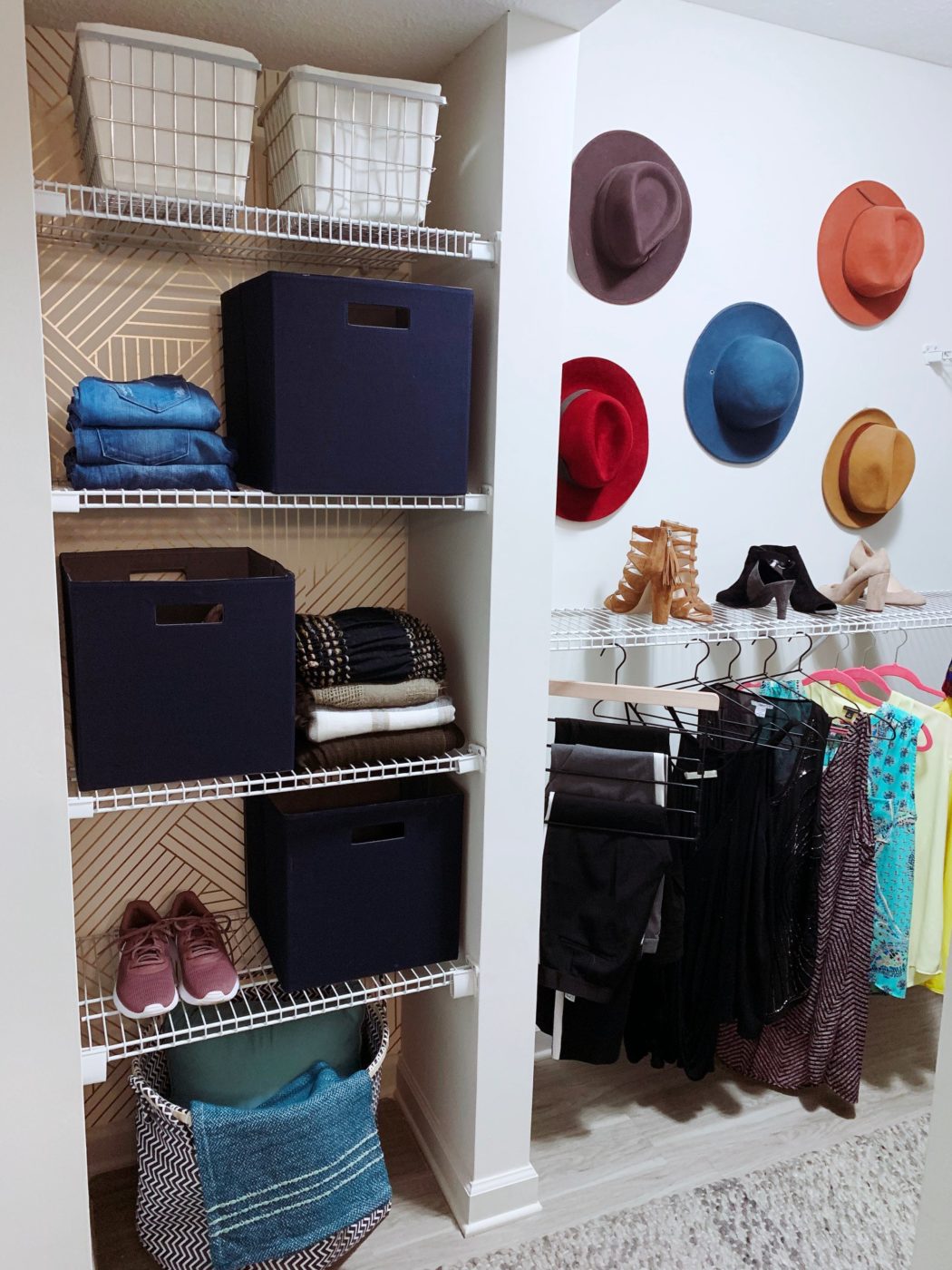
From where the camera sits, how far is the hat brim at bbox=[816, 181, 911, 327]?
2379 millimetres

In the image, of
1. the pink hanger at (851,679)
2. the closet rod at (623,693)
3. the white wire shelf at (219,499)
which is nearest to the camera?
the white wire shelf at (219,499)

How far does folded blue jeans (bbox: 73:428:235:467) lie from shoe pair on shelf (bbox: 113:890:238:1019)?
0.80 m

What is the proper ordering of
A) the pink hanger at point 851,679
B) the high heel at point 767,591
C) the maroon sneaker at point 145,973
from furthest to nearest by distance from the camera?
1. the pink hanger at point 851,679
2. the high heel at point 767,591
3. the maroon sneaker at point 145,973

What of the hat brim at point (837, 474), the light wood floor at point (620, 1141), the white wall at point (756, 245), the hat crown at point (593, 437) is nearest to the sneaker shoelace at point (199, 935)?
the light wood floor at point (620, 1141)

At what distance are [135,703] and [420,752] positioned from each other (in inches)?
18.9

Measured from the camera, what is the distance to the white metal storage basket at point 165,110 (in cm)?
138

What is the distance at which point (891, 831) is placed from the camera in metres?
2.17

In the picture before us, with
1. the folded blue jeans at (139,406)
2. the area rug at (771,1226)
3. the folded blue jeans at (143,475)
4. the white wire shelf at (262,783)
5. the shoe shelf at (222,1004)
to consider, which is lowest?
the area rug at (771,1226)

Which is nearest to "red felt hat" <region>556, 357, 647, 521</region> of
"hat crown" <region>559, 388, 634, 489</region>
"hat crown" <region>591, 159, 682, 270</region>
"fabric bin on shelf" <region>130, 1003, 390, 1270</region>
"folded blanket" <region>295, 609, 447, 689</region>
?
"hat crown" <region>559, 388, 634, 489</region>

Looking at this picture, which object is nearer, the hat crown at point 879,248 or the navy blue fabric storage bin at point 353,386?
the navy blue fabric storage bin at point 353,386

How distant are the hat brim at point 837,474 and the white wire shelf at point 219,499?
115 centimetres

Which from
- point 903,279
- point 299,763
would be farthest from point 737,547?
point 299,763

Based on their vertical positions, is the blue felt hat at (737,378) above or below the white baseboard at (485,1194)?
above

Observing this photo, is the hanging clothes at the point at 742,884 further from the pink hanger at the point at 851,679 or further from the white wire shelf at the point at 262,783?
the white wire shelf at the point at 262,783
